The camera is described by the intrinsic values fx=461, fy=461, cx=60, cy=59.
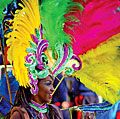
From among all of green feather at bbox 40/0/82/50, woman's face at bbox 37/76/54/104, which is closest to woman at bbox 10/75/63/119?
woman's face at bbox 37/76/54/104

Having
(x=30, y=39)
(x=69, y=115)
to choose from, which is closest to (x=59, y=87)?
(x=69, y=115)

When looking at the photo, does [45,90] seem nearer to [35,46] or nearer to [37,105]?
[37,105]

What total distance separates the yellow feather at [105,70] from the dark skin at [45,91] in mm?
178

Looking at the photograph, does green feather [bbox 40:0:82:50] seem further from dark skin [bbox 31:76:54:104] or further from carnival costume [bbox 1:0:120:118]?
dark skin [bbox 31:76:54:104]

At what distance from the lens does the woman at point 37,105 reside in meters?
2.36

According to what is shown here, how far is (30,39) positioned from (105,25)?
0.40 m

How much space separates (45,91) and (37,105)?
3.5 inches

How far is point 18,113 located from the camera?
2.43 m

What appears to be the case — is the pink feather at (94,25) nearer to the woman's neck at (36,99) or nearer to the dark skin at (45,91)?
the dark skin at (45,91)

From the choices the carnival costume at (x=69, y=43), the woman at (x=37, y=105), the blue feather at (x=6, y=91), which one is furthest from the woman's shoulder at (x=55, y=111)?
the blue feather at (x=6, y=91)

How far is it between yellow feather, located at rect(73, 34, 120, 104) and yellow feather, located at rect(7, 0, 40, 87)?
0.33 metres

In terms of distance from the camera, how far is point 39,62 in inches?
93.7

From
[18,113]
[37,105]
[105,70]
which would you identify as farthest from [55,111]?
[105,70]

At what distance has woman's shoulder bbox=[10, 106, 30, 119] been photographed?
241 cm
